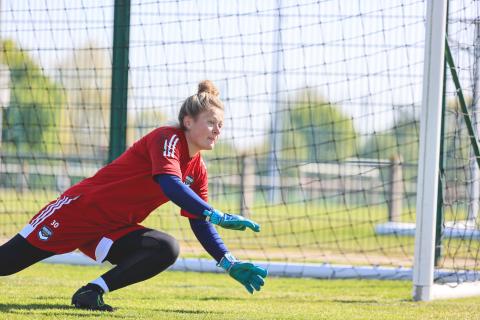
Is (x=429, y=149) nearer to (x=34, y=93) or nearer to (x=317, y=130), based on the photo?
(x=317, y=130)

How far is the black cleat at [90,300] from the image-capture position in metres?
5.31

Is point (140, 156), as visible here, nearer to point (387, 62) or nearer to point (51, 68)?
point (387, 62)

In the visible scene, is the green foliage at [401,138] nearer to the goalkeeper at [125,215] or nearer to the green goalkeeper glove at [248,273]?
the goalkeeper at [125,215]

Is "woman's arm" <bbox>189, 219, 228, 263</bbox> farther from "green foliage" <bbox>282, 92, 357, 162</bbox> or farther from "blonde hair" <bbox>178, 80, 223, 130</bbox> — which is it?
"green foliage" <bbox>282, 92, 357, 162</bbox>

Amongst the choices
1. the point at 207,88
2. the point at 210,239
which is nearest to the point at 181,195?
the point at 210,239

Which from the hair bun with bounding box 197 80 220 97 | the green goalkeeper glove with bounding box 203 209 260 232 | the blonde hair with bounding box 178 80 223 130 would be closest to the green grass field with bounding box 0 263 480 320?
the green goalkeeper glove with bounding box 203 209 260 232

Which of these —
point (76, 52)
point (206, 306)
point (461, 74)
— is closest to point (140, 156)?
point (206, 306)

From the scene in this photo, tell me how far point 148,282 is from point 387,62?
3170 mm

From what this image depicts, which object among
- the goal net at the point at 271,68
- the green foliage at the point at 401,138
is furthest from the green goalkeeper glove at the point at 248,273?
the green foliage at the point at 401,138

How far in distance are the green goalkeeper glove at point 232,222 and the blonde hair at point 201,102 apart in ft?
2.21

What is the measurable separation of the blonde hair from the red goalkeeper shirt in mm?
111

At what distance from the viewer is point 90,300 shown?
5.30m

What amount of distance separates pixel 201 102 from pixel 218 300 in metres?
1.76

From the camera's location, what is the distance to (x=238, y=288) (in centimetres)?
742
